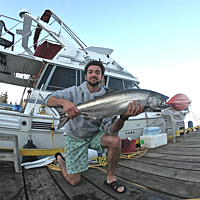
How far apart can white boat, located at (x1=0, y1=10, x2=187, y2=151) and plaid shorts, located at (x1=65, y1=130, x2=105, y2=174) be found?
6.06ft

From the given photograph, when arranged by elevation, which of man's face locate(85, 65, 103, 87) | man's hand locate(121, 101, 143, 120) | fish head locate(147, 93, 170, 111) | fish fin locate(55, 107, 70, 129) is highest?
man's face locate(85, 65, 103, 87)

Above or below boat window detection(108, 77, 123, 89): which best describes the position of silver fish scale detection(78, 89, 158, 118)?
below

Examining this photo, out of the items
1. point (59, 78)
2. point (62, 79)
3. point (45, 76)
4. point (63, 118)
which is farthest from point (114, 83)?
point (63, 118)

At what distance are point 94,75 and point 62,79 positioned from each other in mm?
2812

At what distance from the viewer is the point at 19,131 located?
384 centimetres

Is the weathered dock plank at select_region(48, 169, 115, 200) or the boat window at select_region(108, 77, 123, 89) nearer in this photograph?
the weathered dock plank at select_region(48, 169, 115, 200)

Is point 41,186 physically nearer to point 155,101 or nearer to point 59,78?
point 155,101

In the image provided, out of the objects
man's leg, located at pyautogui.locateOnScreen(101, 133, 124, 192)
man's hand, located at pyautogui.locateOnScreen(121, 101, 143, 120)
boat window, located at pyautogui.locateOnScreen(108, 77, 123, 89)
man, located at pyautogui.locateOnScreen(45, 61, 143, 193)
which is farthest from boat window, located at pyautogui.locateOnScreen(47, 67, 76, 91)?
man's hand, located at pyautogui.locateOnScreen(121, 101, 143, 120)

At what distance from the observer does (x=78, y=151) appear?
2.41m

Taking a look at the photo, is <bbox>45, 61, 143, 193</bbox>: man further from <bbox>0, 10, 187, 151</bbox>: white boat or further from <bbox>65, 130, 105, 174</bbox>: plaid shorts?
<bbox>0, 10, 187, 151</bbox>: white boat

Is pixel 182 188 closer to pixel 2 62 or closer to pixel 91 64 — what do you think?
pixel 91 64

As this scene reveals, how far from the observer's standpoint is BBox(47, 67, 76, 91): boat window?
4.75 meters

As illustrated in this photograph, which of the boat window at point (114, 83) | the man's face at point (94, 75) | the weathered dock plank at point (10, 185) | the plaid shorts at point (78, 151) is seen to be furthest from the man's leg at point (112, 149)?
the boat window at point (114, 83)

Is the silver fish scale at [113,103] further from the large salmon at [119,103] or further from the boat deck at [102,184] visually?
the boat deck at [102,184]
